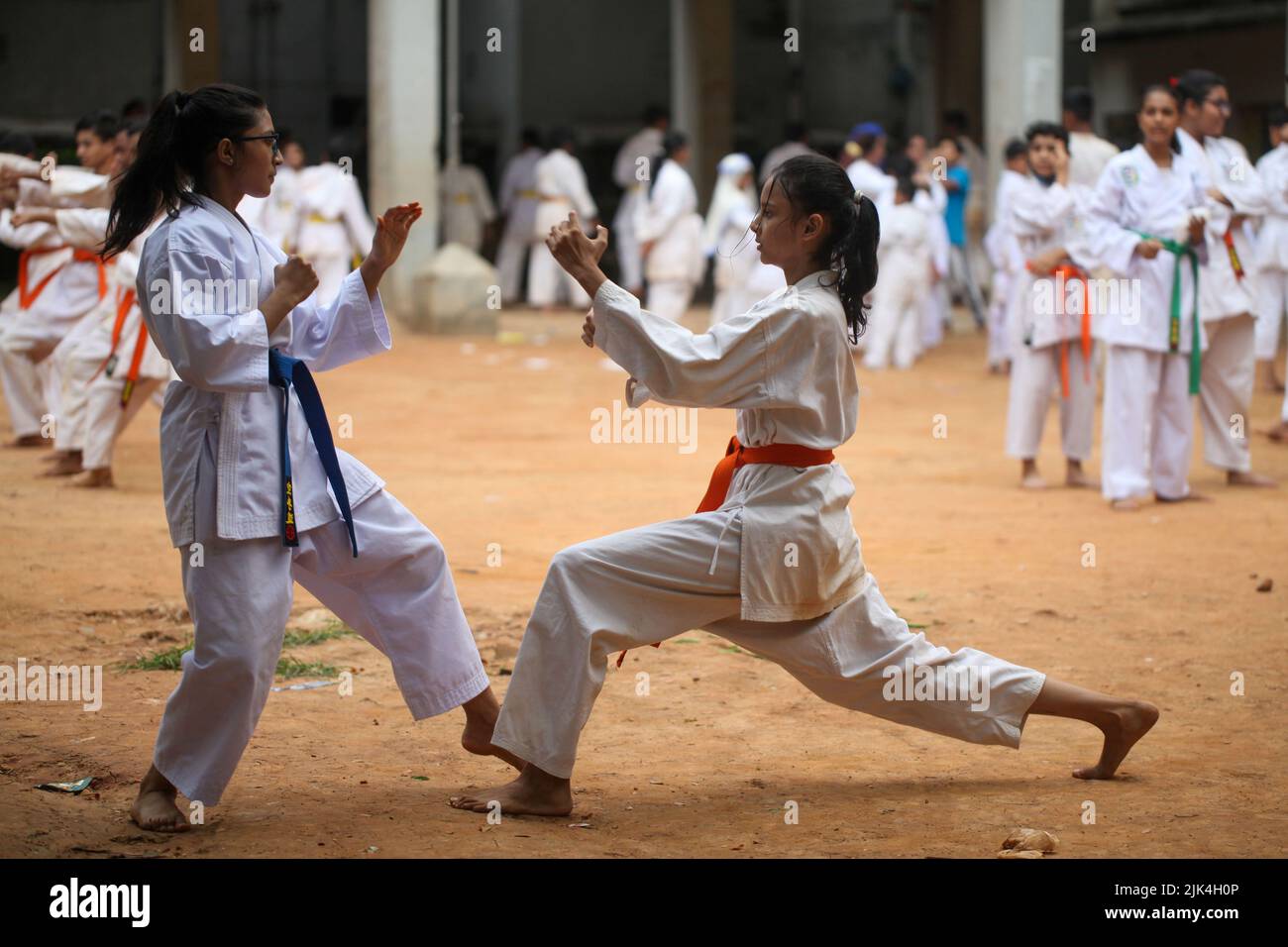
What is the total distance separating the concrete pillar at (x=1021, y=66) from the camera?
57.2ft

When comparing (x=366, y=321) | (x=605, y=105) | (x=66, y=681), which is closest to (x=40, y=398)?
(x=66, y=681)

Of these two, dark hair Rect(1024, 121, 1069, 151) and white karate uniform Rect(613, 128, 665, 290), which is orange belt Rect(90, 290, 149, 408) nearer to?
dark hair Rect(1024, 121, 1069, 151)

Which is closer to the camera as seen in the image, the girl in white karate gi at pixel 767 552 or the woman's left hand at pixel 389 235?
the girl in white karate gi at pixel 767 552

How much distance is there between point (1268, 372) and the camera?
14.0m

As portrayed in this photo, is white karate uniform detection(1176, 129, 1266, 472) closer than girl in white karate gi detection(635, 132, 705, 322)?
Yes

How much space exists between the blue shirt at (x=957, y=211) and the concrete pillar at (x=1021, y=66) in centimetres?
39

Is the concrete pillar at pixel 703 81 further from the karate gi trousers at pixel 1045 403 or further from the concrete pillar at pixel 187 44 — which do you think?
the karate gi trousers at pixel 1045 403

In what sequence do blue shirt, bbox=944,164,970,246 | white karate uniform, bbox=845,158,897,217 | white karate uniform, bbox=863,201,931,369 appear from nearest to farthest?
white karate uniform, bbox=863,201,931,369 → white karate uniform, bbox=845,158,897,217 → blue shirt, bbox=944,164,970,246

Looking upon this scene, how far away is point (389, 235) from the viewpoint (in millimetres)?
4098

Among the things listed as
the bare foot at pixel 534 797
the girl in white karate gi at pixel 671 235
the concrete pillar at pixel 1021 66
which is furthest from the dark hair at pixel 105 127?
the concrete pillar at pixel 1021 66

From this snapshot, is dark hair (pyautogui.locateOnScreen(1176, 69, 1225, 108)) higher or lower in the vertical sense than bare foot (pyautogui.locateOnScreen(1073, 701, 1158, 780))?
higher

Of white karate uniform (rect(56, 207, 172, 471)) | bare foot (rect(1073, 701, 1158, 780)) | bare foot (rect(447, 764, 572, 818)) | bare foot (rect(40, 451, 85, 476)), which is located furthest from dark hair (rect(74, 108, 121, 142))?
bare foot (rect(1073, 701, 1158, 780))

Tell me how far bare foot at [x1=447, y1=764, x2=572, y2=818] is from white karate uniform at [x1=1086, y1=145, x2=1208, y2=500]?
18.8ft

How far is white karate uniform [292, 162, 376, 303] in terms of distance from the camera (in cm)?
1731
